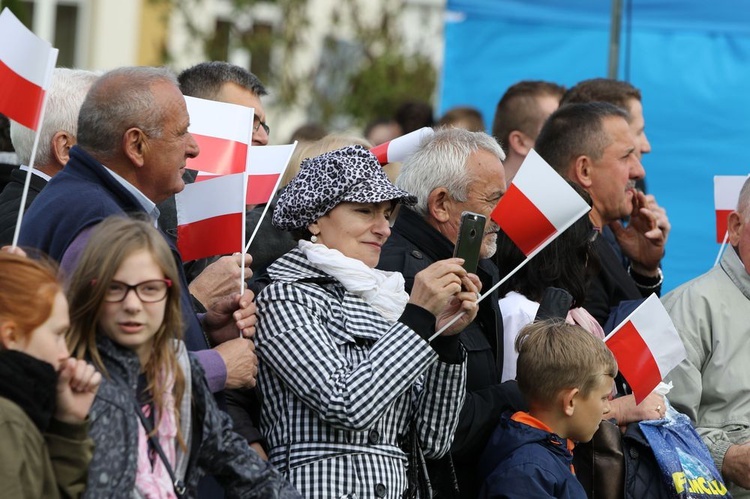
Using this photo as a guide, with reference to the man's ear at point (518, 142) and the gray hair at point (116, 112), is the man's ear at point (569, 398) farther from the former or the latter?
the man's ear at point (518, 142)

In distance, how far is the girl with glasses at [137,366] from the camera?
11.0 feet

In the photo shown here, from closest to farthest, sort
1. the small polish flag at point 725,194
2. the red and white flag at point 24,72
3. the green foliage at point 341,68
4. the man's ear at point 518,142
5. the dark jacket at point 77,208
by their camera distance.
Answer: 1. the dark jacket at point 77,208
2. the red and white flag at point 24,72
3. the small polish flag at point 725,194
4. the man's ear at point 518,142
5. the green foliage at point 341,68

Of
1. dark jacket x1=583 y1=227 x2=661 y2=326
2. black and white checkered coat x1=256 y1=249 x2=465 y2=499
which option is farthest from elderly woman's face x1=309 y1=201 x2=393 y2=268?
dark jacket x1=583 y1=227 x2=661 y2=326

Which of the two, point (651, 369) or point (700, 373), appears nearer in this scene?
point (651, 369)

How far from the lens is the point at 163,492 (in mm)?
3457

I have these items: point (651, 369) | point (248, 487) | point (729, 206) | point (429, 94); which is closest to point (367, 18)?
point (429, 94)

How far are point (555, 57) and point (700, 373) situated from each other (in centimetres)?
474

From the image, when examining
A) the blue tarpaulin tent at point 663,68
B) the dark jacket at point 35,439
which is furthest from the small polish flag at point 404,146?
the blue tarpaulin tent at point 663,68

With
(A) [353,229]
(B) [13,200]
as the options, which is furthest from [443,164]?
(B) [13,200]

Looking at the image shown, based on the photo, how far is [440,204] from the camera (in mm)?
5105

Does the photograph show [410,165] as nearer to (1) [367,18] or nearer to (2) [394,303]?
(2) [394,303]

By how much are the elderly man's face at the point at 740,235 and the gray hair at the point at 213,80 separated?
7.12ft

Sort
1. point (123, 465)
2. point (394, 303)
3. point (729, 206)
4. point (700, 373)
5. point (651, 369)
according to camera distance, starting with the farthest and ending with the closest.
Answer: point (729, 206)
point (700, 373)
point (651, 369)
point (394, 303)
point (123, 465)

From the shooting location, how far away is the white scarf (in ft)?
14.2
